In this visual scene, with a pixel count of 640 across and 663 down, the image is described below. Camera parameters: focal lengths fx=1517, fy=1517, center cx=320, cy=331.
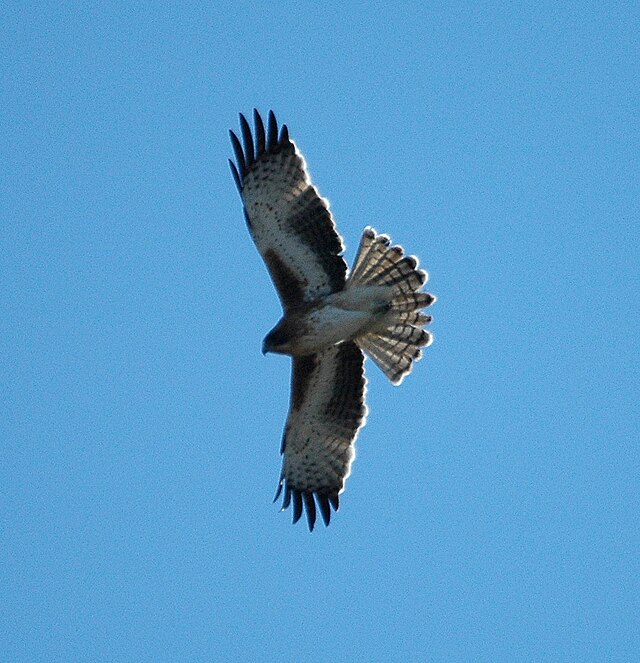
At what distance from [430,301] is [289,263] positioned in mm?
1110

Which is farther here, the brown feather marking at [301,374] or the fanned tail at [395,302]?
the brown feather marking at [301,374]

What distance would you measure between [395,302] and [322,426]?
1141mm

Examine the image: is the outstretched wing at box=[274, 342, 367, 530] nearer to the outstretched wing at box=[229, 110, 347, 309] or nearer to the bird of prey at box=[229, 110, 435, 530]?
the bird of prey at box=[229, 110, 435, 530]

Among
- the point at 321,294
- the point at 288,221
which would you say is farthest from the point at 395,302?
the point at 288,221

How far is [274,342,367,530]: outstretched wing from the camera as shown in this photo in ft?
37.1

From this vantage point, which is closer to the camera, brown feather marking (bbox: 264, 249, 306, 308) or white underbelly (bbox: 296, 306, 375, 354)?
white underbelly (bbox: 296, 306, 375, 354)

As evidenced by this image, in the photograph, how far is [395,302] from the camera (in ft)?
36.6

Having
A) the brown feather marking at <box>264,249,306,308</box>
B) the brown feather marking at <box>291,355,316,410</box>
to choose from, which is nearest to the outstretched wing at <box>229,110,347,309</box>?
the brown feather marking at <box>264,249,306,308</box>

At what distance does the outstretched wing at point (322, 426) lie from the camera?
11305 mm

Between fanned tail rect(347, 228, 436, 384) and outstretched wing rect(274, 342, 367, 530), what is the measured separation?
Result: 0.63 ft

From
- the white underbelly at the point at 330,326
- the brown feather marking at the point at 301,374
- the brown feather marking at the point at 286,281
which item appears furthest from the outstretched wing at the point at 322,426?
the brown feather marking at the point at 286,281

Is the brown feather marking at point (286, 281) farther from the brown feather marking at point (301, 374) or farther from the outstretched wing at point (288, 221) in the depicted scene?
the brown feather marking at point (301, 374)

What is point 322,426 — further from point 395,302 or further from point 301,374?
point 395,302

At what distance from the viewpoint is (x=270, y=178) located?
35.9 ft
